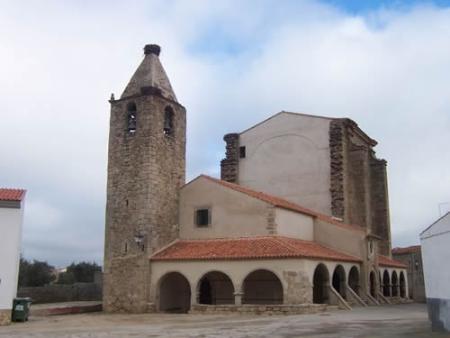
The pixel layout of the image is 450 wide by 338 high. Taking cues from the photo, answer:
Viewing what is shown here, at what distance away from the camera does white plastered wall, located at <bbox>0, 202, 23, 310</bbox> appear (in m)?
19.8

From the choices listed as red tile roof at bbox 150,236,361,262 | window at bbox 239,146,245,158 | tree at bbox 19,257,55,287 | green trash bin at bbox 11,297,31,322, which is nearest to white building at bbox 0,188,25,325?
green trash bin at bbox 11,297,31,322

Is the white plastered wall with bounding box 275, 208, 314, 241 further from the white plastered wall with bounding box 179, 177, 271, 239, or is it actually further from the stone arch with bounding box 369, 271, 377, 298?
the stone arch with bounding box 369, 271, 377, 298

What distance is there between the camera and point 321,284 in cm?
2777

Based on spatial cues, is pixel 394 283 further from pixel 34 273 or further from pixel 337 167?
pixel 34 273

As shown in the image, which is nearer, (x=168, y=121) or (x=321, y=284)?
(x=321, y=284)

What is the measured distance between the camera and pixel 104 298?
89.4 feet

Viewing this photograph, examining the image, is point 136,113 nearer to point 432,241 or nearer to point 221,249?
point 221,249

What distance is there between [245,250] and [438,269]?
11.9 metres

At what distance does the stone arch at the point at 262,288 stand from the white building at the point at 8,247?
11123mm

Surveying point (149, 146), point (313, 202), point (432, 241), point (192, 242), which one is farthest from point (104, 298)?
point (432, 241)

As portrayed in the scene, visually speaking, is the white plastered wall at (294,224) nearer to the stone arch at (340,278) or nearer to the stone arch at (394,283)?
the stone arch at (340,278)

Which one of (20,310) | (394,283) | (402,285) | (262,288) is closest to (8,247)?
(20,310)

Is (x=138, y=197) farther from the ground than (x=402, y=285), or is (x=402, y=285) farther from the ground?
(x=138, y=197)

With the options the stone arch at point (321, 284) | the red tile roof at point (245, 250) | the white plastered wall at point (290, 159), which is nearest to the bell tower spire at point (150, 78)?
the red tile roof at point (245, 250)
